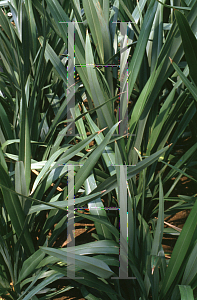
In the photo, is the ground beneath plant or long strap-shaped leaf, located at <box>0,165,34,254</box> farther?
the ground beneath plant

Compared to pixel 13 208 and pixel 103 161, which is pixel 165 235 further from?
pixel 13 208

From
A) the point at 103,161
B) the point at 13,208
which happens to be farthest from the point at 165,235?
the point at 13,208

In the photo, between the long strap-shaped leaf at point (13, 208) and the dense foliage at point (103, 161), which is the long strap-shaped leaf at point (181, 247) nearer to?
the dense foliage at point (103, 161)

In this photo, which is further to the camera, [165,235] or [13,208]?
[165,235]

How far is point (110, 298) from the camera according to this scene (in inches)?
23.5

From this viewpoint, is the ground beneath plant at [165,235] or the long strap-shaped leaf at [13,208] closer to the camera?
the long strap-shaped leaf at [13,208]

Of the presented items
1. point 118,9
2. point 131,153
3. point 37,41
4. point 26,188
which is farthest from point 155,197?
point 37,41

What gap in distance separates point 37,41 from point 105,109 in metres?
0.47

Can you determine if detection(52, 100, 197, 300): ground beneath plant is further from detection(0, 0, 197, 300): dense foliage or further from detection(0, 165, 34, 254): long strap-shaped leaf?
detection(0, 165, 34, 254): long strap-shaped leaf

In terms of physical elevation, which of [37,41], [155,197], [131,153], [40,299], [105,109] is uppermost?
[37,41]

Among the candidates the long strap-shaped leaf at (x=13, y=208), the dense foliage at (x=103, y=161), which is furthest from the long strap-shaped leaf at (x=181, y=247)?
the long strap-shaped leaf at (x=13, y=208)

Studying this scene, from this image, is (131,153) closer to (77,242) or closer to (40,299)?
(77,242)

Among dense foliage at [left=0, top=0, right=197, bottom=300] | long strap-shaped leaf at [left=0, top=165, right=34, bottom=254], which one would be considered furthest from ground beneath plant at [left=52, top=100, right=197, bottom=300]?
long strap-shaped leaf at [left=0, top=165, right=34, bottom=254]

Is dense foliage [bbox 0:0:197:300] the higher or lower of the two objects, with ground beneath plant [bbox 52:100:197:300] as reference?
higher
